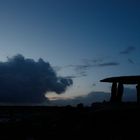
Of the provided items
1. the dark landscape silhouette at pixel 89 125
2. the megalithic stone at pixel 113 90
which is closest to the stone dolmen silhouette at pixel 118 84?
the megalithic stone at pixel 113 90

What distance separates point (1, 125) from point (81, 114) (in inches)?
116

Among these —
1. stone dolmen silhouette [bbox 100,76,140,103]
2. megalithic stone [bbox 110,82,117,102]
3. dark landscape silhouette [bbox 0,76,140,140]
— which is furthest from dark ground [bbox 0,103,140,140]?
megalithic stone [bbox 110,82,117,102]

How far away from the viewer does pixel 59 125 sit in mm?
10719

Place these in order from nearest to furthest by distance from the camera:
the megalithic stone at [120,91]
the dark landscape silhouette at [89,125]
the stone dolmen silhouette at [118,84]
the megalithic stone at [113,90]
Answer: the dark landscape silhouette at [89,125] → the stone dolmen silhouette at [118,84] → the megalithic stone at [120,91] → the megalithic stone at [113,90]

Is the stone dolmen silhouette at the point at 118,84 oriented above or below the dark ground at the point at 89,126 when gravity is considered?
above

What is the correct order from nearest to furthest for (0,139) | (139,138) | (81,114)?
1. (0,139)
2. (139,138)
3. (81,114)

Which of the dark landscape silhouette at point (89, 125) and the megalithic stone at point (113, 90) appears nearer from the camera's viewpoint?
the dark landscape silhouette at point (89, 125)

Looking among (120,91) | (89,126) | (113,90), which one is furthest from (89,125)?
(113,90)

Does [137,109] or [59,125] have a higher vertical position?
[137,109]

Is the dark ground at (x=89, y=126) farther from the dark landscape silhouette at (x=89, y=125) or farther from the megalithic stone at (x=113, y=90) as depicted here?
the megalithic stone at (x=113, y=90)

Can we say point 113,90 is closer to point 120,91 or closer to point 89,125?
point 120,91

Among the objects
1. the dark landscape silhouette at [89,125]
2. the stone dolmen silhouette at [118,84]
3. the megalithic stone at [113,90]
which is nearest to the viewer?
the dark landscape silhouette at [89,125]

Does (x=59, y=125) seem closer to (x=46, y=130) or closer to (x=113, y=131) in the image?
(x=46, y=130)

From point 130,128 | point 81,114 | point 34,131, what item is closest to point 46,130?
point 34,131
